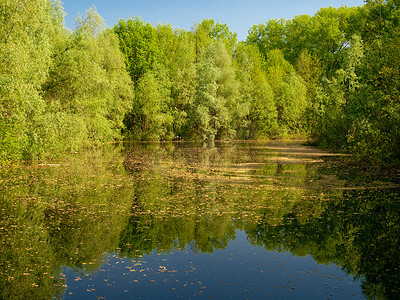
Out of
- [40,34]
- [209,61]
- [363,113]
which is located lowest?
[363,113]

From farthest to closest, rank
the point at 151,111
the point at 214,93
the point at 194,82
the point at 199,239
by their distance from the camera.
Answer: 1. the point at 194,82
2. the point at 151,111
3. the point at 214,93
4. the point at 199,239

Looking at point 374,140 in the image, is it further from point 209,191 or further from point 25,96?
point 25,96

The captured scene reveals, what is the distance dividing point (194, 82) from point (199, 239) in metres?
56.9

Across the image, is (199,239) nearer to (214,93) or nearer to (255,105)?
(214,93)

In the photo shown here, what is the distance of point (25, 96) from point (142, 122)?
4403cm

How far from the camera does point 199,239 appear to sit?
11.0 m

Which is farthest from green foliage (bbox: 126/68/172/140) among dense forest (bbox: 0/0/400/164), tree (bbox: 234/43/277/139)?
tree (bbox: 234/43/277/139)

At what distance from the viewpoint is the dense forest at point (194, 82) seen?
2305 cm

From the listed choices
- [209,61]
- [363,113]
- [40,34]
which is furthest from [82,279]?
[209,61]

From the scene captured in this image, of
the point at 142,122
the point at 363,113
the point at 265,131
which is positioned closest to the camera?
the point at 363,113

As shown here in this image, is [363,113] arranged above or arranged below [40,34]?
below

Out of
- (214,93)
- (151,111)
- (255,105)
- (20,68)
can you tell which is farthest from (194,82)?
(20,68)

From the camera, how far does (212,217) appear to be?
523 inches

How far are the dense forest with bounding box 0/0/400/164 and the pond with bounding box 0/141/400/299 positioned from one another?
5.90 metres
